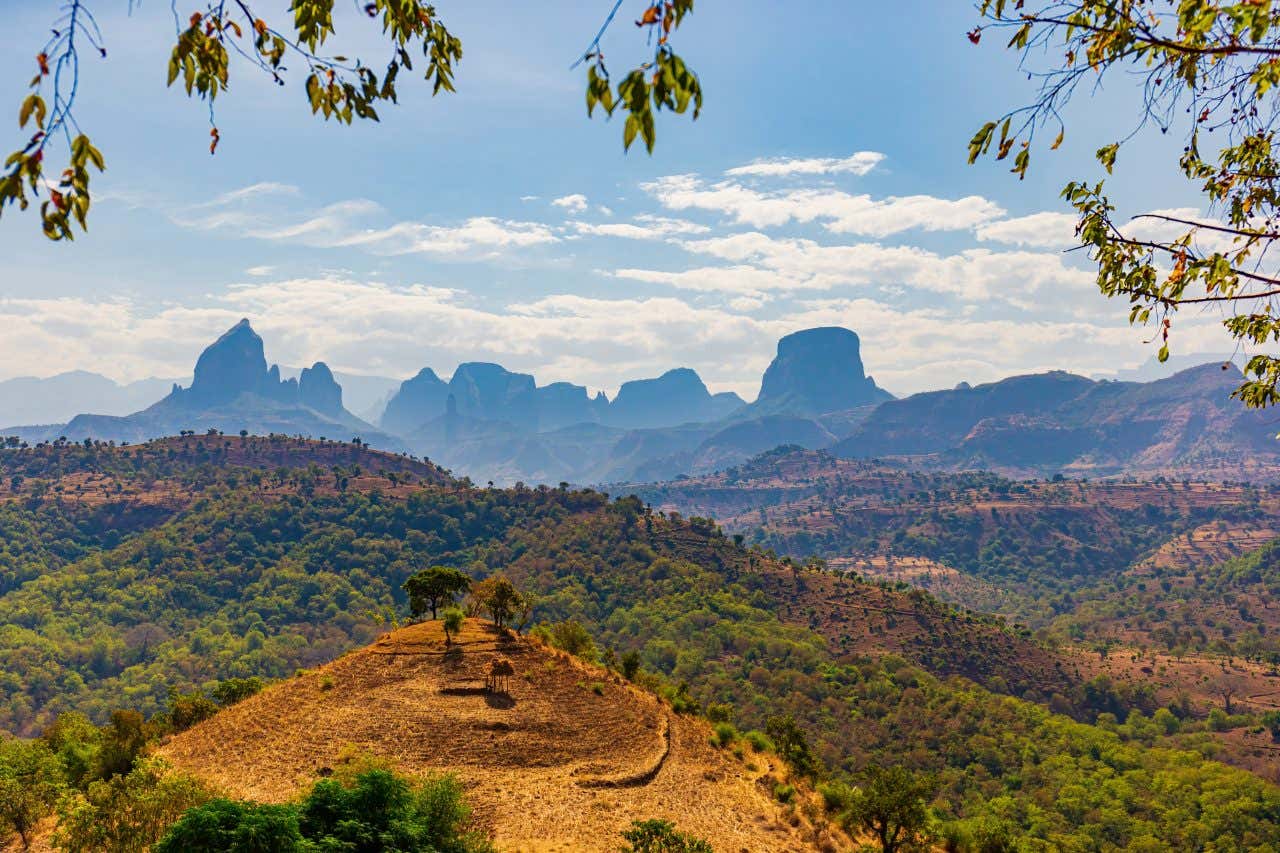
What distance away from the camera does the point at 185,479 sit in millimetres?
192625

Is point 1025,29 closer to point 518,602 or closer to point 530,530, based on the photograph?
point 518,602

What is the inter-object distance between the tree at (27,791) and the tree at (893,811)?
26062mm

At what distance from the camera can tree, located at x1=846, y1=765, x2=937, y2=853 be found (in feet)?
79.8

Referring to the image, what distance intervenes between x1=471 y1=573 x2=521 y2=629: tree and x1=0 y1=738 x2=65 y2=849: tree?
1731cm

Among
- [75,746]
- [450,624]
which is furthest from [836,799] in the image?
[75,746]

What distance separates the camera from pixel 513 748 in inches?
1043

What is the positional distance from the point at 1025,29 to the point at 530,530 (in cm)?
17073

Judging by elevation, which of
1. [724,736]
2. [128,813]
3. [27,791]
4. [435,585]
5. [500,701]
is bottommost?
[724,736]

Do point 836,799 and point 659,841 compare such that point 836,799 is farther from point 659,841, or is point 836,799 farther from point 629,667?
point 629,667

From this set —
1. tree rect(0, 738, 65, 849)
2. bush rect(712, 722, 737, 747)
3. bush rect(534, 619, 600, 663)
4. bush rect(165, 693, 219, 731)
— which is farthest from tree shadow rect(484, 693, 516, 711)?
tree rect(0, 738, 65, 849)

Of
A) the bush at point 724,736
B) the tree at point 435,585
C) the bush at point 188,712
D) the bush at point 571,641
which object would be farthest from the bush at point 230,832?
the bush at point 571,641

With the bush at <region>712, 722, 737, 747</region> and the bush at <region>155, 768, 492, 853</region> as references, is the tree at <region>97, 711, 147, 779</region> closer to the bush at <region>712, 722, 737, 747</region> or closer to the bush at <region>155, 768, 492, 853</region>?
the bush at <region>155, 768, 492, 853</region>

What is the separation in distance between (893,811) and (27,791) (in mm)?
27064

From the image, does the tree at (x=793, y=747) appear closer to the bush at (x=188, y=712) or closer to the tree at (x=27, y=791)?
the bush at (x=188, y=712)
